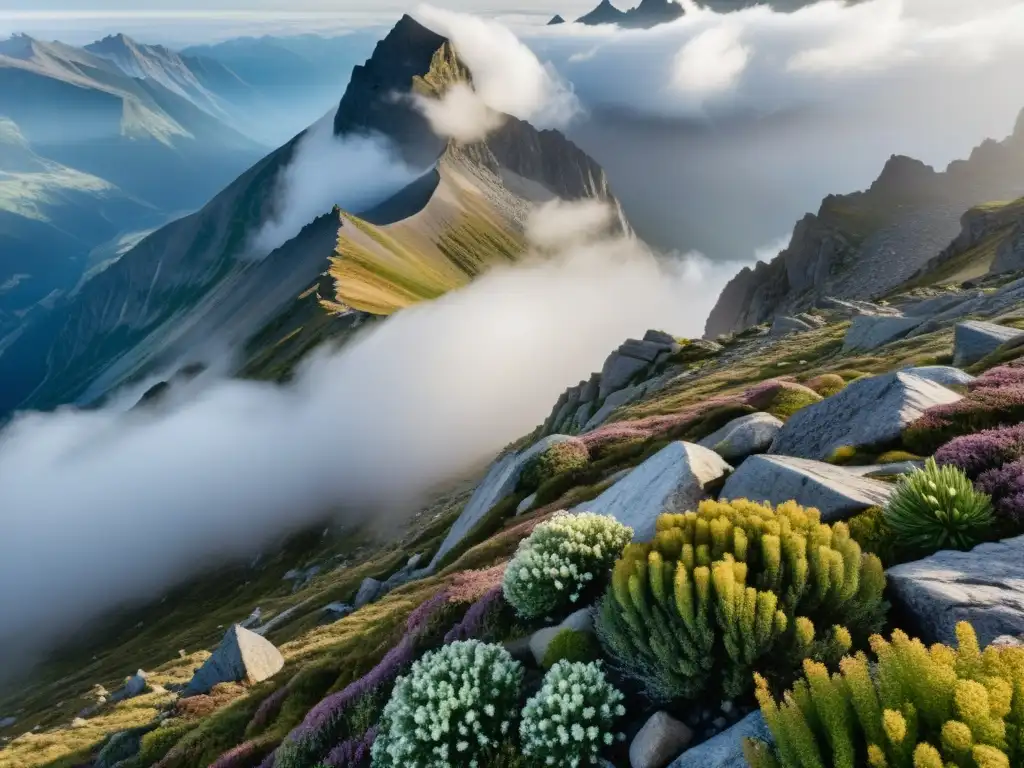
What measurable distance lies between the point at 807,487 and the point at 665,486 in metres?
3.67

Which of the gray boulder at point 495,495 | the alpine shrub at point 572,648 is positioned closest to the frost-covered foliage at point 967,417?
the alpine shrub at point 572,648

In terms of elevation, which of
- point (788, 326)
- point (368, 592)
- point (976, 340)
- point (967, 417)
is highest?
point (967, 417)

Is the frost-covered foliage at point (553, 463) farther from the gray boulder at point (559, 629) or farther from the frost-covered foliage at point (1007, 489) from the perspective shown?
the frost-covered foliage at point (1007, 489)

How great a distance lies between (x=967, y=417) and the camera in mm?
14758

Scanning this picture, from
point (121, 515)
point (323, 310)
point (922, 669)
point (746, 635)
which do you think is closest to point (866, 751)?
point (922, 669)

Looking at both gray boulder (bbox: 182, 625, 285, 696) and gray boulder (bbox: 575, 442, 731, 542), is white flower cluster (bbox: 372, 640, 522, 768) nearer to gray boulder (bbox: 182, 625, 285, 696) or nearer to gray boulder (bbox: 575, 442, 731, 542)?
gray boulder (bbox: 575, 442, 731, 542)

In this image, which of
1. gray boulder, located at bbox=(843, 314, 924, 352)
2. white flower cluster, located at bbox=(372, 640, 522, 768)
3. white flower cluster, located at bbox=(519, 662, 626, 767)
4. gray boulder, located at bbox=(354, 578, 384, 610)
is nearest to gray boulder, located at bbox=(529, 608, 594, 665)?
white flower cluster, located at bbox=(372, 640, 522, 768)

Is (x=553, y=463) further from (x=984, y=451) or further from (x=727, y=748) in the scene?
(x=727, y=748)

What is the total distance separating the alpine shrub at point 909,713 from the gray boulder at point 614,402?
179ft

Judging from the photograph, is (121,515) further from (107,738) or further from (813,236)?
(813,236)

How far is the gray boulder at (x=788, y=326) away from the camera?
76625 millimetres

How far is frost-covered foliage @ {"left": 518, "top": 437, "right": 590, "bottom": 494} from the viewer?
32.5 metres

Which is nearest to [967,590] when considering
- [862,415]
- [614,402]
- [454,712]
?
[454,712]

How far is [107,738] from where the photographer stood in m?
27.5
